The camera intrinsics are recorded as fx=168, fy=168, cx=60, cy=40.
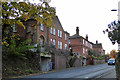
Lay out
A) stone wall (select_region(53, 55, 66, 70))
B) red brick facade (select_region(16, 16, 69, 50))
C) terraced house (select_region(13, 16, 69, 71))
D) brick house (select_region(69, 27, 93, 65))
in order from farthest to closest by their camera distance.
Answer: brick house (select_region(69, 27, 93, 65)) → stone wall (select_region(53, 55, 66, 70)) → red brick facade (select_region(16, 16, 69, 50)) → terraced house (select_region(13, 16, 69, 71))

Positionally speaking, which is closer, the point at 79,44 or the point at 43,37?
the point at 43,37

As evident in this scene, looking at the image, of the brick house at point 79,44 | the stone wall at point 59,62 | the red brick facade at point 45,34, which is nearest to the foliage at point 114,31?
the red brick facade at point 45,34

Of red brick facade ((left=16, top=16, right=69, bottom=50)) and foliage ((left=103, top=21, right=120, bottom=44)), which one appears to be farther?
red brick facade ((left=16, top=16, right=69, bottom=50))

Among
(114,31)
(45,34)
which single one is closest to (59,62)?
(45,34)

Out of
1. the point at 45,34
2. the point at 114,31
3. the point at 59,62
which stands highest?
the point at 45,34

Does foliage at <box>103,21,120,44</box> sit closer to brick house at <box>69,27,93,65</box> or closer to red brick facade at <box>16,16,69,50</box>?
red brick facade at <box>16,16,69,50</box>

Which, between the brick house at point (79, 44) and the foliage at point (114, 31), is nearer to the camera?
the foliage at point (114, 31)

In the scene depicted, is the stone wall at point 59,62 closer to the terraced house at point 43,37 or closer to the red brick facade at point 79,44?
the terraced house at point 43,37

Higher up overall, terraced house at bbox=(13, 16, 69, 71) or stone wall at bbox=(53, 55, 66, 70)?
terraced house at bbox=(13, 16, 69, 71)

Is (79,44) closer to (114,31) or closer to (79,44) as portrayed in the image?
(79,44)

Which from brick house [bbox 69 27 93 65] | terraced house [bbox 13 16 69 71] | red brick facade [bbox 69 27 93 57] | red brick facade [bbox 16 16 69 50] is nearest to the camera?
terraced house [bbox 13 16 69 71]

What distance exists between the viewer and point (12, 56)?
22.6 m

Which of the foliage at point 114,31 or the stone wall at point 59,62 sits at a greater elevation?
the foliage at point 114,31

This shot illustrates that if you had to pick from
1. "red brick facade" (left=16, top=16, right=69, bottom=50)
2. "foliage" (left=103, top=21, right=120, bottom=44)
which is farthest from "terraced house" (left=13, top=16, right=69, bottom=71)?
"foliage" (left=103, top=21, right=120, bottom=44)
